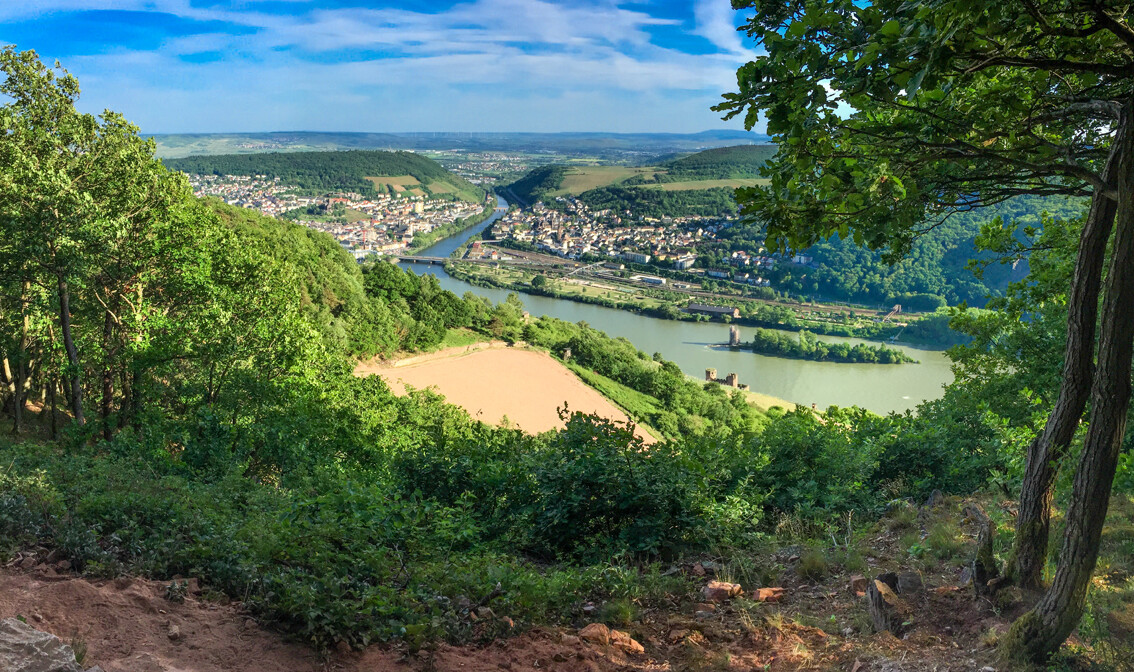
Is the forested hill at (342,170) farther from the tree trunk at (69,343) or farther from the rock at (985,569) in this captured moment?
the rock at (985,569)

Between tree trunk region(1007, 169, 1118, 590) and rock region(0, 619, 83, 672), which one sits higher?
tree trunk region(1007, 169, 1118, 590)

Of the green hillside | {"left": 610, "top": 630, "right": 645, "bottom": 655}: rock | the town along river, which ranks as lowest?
the town along river

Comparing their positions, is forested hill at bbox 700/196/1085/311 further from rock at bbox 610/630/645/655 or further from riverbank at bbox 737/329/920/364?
rock at bbox 610/630/645/655

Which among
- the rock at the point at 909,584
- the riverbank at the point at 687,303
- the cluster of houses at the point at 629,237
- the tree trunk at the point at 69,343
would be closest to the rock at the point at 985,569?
the rock at the point at 909,584

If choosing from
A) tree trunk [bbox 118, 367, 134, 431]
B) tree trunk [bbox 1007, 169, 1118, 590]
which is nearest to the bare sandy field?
tree trunk [bbox 118, 367, 134, 431]

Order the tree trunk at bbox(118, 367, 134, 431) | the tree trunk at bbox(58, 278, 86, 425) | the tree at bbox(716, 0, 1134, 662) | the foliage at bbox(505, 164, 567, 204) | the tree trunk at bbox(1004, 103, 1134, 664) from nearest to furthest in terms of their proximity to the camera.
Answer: the tree at bbox(716, 0, 1134, 662) → the tree trunk at bbox(1004, 103, 1134, 664) → the tree trunk at bbox(58, 278, 86, 425) → the tree trunk at bbox(118, 367, 134, 431) → the foliage at bbox(505, 164, 567, 204)

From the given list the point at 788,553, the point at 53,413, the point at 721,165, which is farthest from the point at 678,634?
the point at 721,165

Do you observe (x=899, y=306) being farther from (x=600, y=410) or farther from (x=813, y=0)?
(x=813, y=0)
